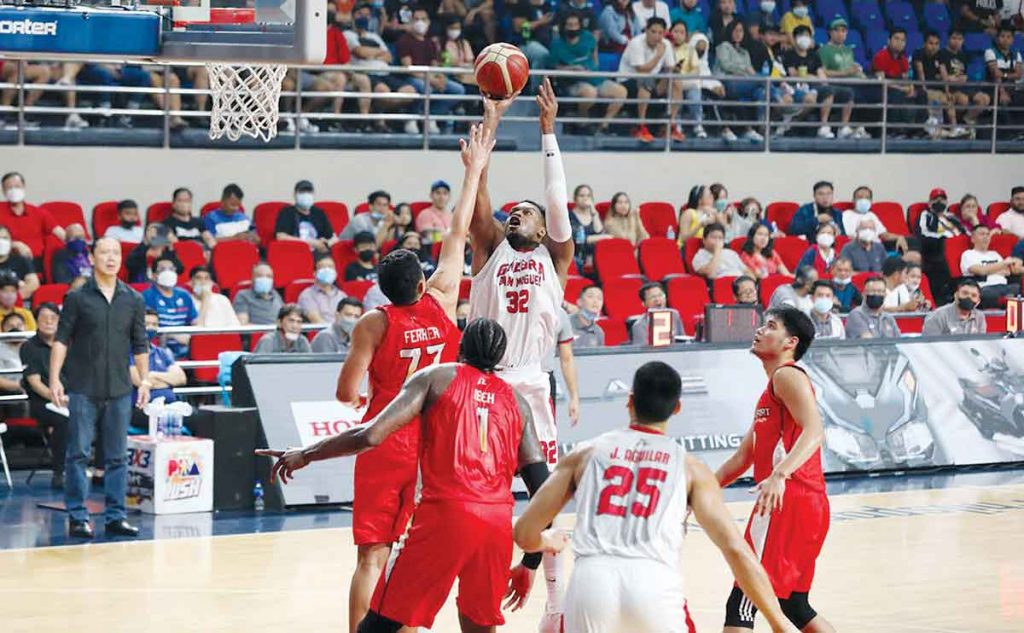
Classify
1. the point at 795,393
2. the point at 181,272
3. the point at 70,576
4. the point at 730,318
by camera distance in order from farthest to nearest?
the point at 181,272 → the point at 730,318 → the point at 70,576 → the point at 795,393

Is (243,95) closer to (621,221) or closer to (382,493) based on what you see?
(382,493)

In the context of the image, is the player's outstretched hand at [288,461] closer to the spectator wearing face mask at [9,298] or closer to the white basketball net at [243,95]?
the white basketball net at [243,95]

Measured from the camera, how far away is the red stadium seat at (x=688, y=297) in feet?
56.6

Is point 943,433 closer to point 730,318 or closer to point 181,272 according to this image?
point 730,318

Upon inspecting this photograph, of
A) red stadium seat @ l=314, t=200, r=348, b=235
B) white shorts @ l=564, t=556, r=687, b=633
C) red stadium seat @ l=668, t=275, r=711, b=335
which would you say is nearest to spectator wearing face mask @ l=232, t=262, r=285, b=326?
red stadium seat @ l=314, t=200, r=348, b=235

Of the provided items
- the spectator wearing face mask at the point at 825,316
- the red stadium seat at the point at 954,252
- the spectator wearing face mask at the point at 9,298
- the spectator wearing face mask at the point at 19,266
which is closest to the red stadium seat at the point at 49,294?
the spectator wearing face mask at the point at 19,266

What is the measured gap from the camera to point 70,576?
33.7 ft

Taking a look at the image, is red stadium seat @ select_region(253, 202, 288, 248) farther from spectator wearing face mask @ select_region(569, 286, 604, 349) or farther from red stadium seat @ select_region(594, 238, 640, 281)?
spectator wearing face mask @ select_region(569, 286, 604, 349)

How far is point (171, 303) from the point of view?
14875mm

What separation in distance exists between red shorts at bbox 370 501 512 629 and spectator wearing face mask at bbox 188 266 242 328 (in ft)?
28.1

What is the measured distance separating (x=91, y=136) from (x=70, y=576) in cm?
802

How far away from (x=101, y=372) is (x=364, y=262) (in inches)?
202

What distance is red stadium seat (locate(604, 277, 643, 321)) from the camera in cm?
Answer: 1697

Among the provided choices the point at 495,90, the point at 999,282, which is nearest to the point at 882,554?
the point at 495,90
